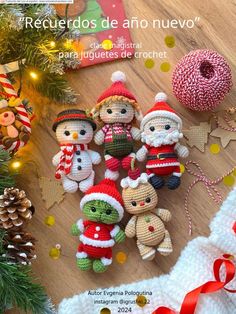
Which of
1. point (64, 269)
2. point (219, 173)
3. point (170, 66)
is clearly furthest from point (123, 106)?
point (64, 269)

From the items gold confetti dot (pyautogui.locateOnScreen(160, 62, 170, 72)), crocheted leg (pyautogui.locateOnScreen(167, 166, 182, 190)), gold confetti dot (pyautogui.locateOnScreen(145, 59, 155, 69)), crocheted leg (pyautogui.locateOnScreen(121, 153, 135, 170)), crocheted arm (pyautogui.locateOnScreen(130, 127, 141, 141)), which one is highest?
gold confetti dot (pyautogui.locateOnScreen(160, 62, 170, 72))

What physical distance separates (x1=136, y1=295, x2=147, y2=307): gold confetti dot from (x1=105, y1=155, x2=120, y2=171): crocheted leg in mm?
311

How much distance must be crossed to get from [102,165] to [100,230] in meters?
0.17

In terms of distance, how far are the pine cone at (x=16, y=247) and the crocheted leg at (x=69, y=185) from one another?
0.51 ft

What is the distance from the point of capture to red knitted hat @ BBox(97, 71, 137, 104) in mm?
1111

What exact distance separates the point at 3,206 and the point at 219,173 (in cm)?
52

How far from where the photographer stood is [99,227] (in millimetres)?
1104

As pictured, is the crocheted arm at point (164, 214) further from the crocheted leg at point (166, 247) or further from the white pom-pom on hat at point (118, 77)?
the white pom-pom on hat at point (118, 77)

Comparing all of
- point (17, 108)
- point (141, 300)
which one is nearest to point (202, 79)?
point (17, 108)

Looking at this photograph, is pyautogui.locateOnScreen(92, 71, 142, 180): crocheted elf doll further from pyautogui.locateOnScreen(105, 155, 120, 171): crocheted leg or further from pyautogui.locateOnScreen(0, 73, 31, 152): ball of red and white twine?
pyautogui.locateOnScreen(0, 73, 31, 152): ball of red and white twine

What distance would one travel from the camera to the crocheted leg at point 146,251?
1110mm

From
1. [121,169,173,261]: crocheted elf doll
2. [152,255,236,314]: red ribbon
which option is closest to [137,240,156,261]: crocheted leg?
[121,169,173,261]: crocheted elf doll

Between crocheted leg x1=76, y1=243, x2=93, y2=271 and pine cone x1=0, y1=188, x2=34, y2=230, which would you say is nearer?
pine cone x1=0, y1=188, x2=34, y2=230

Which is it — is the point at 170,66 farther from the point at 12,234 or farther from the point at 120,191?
the point at 12,234
